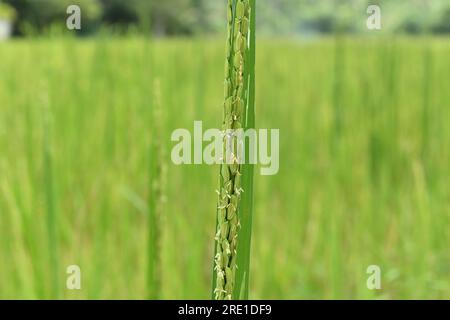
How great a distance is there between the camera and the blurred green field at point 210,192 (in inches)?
36.1

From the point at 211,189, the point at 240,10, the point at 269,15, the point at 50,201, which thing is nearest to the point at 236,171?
the point at 240,10

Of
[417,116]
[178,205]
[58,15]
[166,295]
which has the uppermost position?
[58,15]

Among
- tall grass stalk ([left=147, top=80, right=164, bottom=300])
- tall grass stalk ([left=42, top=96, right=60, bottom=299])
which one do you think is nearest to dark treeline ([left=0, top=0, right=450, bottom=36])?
tall grass stalk ([left=147, top=80, right=164, bottom=300])

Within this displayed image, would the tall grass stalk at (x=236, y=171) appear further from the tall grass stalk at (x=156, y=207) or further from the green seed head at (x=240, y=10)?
the tall grass stalk at (x=156, y=207)

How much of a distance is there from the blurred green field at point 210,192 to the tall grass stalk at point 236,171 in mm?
338

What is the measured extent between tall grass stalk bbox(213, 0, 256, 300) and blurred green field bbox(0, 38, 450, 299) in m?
0.34

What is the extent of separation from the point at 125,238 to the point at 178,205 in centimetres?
15

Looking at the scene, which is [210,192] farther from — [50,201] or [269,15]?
[269,15]

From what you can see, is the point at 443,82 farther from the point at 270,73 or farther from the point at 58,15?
the point at 58,15

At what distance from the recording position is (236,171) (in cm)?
25

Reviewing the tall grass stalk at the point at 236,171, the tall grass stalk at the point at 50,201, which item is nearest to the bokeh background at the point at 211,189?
the tall grass stalk at the point at 50,201

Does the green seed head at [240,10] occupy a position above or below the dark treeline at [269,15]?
below
